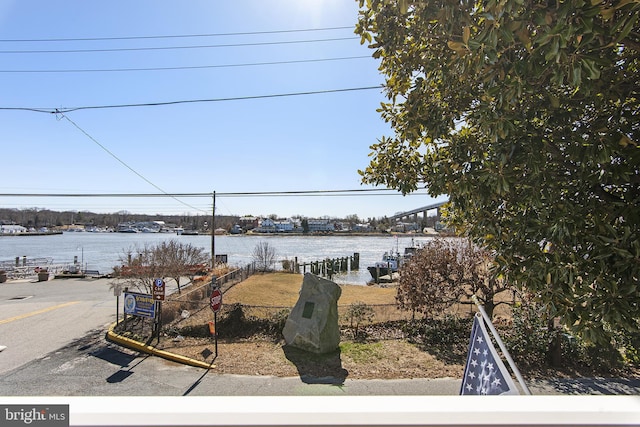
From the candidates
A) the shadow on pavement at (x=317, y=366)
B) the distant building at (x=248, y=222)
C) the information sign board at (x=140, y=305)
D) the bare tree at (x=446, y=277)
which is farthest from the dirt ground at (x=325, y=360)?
the distant building at (x=248, y=222)

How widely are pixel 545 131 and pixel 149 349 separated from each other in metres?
10.2

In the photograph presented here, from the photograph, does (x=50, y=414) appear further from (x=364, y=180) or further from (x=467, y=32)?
(x=364, y=180)

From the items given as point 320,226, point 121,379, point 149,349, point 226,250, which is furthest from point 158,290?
point 320,226

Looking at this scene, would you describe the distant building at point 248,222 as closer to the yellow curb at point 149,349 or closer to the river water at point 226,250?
the river water at point 226,250

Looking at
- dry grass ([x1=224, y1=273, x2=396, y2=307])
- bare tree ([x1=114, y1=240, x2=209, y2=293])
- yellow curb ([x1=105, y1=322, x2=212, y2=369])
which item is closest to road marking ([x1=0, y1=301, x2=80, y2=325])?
bare tree ([x1=114, y1=240, x2=209, y2=293])

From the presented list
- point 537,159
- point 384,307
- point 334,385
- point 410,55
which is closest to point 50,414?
point 537,159

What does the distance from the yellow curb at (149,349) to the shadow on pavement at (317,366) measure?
2.12 m

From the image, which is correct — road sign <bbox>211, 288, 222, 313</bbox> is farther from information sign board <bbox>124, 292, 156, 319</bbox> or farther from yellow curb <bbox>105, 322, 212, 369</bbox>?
information sign board <bbox>124, 292, 156, 319</bbox>

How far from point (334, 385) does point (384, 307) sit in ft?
19.1

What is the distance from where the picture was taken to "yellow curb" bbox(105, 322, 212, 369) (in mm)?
8258

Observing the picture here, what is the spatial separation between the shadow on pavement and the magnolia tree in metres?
4.94

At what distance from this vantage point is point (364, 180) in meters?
5.35

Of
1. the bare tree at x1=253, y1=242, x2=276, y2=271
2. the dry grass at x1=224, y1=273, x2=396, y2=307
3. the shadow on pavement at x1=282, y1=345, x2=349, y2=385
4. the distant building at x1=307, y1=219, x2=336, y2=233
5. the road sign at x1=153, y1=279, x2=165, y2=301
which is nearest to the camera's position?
the shadow on pavement at x1=282, y1=345, x2=349, y2=385

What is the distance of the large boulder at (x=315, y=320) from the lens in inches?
349
